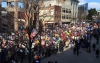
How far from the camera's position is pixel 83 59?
19344 mm

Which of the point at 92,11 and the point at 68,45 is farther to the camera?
the point at 92,11

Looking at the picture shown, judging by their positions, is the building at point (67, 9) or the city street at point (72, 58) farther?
the building at point (67, 9)

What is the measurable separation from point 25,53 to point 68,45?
897 centimetres

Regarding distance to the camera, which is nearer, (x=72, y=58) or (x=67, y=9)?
(x=72, y=58)

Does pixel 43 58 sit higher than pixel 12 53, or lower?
lower

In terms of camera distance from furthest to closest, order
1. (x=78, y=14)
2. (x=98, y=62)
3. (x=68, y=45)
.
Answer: (x=78, y=14), (x=68, y=45), (x=98, y=62)

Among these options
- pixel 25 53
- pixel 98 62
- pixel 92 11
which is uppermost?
pixel 92 11

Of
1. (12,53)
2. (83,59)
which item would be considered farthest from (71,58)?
(12,53)

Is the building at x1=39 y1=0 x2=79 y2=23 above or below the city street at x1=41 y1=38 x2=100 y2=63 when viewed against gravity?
above

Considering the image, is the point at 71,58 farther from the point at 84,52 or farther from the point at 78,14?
the point at 78,14

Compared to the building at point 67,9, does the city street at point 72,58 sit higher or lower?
lower

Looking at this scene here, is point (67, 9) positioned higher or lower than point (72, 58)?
higher

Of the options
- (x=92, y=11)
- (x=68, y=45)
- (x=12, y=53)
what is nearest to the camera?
(x=12, y=53)

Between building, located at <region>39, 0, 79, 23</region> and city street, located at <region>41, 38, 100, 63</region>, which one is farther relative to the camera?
building, located at <region>39, 0, 79, 23</region>
